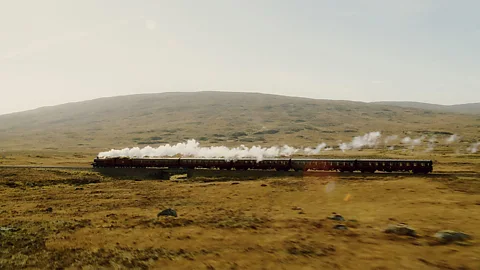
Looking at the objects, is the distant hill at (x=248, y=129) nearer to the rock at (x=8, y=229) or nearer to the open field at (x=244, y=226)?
the open field at (x=244, y=226)

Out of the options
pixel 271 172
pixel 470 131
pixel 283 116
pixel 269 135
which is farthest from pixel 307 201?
pixel 283 116

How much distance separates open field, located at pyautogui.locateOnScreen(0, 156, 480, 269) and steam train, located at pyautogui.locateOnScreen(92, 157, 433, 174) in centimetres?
553

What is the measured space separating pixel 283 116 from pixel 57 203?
169 m

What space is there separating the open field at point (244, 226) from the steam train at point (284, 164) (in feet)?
18.2

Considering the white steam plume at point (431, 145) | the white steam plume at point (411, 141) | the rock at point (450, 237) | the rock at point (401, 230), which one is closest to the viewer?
the rock at point (450, 237)

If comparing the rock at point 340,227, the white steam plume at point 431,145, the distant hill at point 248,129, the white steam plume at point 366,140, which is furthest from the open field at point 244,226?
the distant hill at point 248,129

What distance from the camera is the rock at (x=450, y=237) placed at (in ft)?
49.7

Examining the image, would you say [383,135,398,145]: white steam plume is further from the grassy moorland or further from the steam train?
the grassy moorland

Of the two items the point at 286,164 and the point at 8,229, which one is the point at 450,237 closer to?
the point at 8,229

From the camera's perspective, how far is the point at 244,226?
18.9 meters

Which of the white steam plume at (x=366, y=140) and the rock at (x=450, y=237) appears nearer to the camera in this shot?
the rock at (x=450, y=237)

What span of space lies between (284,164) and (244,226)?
26.9m

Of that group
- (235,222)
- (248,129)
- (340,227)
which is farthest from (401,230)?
(248,129)

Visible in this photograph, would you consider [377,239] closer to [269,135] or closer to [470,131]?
[269,135]
